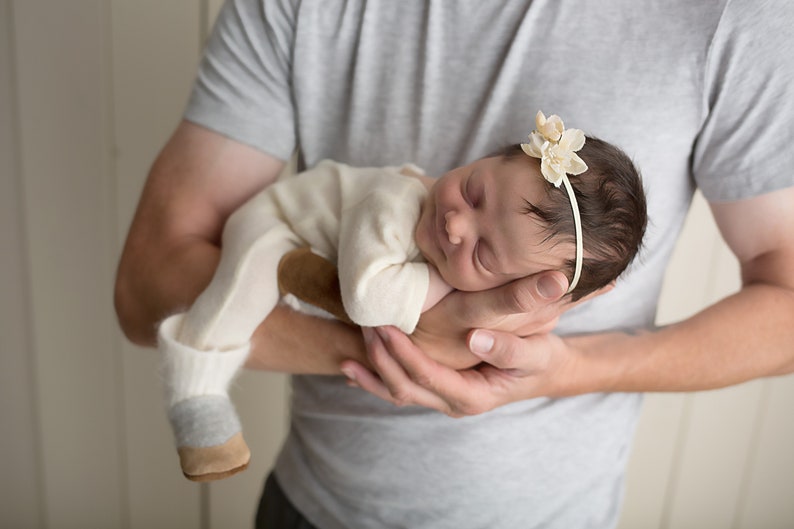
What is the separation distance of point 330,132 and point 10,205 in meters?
0.89

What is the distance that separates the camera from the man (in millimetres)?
926

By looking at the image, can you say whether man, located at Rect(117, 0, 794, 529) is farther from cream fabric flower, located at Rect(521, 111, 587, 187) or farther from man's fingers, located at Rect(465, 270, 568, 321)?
cream fabric flower, located at Rect(521, 111, 587, 187)

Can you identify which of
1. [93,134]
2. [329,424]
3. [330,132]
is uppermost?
[330,132]

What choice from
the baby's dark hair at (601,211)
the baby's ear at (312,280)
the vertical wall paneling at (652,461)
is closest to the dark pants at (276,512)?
the baby's ear at (312,280)

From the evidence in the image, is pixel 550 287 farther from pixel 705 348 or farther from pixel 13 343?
pixel 13 343

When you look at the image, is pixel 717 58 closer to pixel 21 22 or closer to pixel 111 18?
pixel 111 18

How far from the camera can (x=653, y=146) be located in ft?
3.19

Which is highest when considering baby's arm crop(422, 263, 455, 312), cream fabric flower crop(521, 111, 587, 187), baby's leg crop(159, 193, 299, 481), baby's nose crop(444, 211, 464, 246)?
cream fabric flower crop(521, 111, 587, 187)

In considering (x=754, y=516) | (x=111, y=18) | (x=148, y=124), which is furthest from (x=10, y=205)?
(x=754, y=516)

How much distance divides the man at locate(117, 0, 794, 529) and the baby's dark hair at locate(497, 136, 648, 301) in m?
0.09

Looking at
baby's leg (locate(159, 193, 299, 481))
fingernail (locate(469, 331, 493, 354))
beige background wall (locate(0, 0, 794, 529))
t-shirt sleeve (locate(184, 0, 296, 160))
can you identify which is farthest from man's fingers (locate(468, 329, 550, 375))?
beige background wall (locate(0, 0, 794, 529))

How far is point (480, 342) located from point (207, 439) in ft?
1.13

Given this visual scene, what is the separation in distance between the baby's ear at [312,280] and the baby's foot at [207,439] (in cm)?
17

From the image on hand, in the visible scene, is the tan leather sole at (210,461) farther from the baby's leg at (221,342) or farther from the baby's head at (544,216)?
the baby's head at (544,216)
